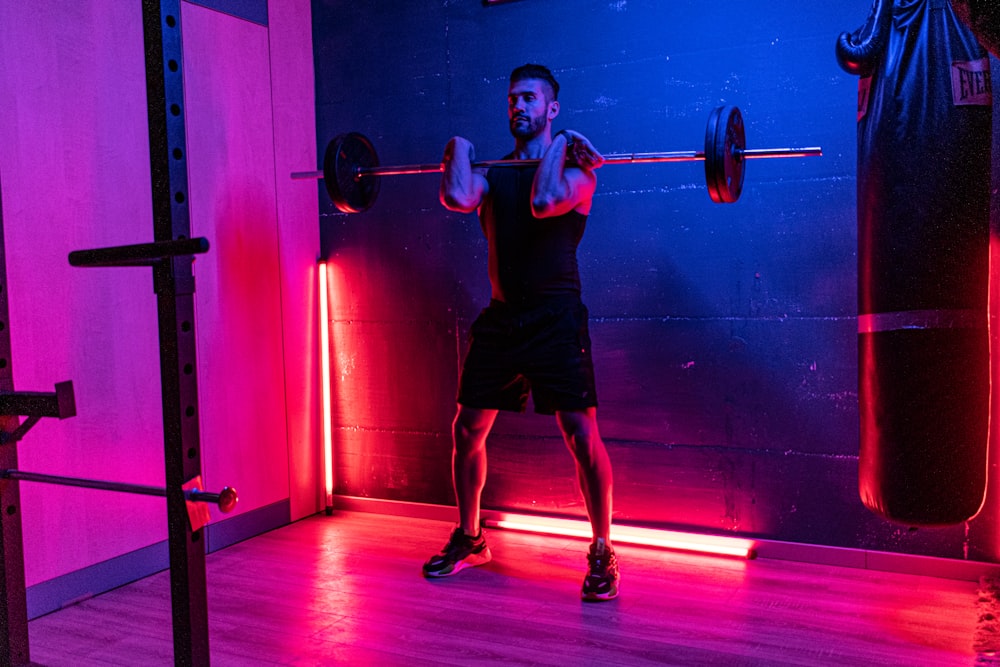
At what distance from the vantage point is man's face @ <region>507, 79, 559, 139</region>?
3.02 metres

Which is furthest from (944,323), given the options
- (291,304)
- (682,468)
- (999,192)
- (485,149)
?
(291,304)

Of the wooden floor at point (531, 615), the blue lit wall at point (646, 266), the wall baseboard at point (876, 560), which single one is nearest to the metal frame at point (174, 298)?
the wooden floor at point (531, 615)

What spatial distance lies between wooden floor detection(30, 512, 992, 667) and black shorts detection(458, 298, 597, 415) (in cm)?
67

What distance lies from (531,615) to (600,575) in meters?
0.30

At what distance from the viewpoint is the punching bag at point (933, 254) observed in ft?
7.41

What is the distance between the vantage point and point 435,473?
3846mm

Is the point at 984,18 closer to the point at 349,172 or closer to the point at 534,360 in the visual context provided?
the point at 534,360

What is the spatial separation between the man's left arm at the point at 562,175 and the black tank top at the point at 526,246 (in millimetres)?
123

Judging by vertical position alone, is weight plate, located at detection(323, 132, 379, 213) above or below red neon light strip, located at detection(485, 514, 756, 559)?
above

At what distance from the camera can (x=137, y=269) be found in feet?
10.2

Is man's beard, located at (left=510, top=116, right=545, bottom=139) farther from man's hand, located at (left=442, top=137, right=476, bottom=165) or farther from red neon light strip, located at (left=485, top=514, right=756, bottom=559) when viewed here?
red neon light strip, located at (left=485, top=514, right=756, bottom=559)

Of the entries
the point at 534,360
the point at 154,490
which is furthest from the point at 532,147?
the point at 154,490

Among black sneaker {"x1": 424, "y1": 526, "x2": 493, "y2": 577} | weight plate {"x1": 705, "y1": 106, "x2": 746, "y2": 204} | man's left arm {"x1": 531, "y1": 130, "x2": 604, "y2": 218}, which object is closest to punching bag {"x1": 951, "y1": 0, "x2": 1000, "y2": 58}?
weight plate {"x1": 705, "y1": 106, "x2": 746, "y2": 204}

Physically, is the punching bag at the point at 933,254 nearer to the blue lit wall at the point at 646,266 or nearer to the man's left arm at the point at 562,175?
the blue lit wall at the point at 646,266
